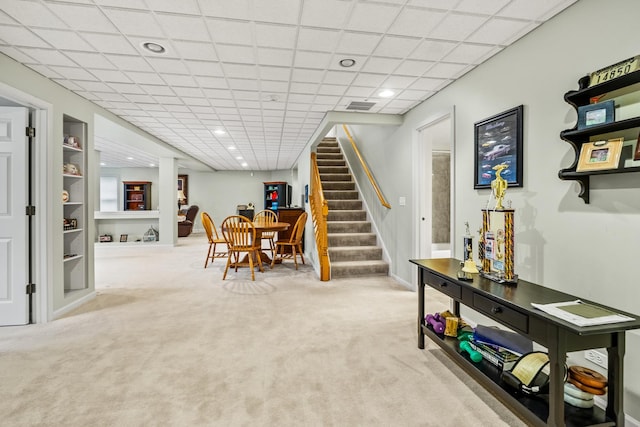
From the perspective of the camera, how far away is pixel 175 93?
11.5 ft

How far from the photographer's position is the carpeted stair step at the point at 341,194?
6.42 m

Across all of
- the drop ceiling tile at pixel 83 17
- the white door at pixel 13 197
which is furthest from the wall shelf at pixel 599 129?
the white door at pixel 13 197

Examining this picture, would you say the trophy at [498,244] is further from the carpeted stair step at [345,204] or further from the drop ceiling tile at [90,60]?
the carpeted stair step at [345,204]

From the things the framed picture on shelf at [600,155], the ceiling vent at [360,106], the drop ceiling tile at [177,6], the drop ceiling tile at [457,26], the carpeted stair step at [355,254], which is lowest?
the carpeted stair step at [355,254]

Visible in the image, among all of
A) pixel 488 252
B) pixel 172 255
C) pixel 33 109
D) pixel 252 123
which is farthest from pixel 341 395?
pixel 172 255

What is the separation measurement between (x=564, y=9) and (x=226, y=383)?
3.22 metres

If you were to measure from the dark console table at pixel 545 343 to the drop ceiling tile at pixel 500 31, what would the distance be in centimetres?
173

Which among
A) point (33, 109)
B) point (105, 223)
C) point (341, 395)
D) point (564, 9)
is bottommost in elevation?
point (341, 395)

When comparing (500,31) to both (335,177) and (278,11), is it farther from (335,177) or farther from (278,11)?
(335,177)

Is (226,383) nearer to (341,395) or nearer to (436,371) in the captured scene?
(341,395)

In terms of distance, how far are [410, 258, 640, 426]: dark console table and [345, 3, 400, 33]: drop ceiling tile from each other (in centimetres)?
177

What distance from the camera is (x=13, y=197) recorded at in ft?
9.67

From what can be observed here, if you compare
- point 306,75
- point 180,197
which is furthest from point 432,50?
point 180,197

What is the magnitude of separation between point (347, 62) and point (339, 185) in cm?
406
